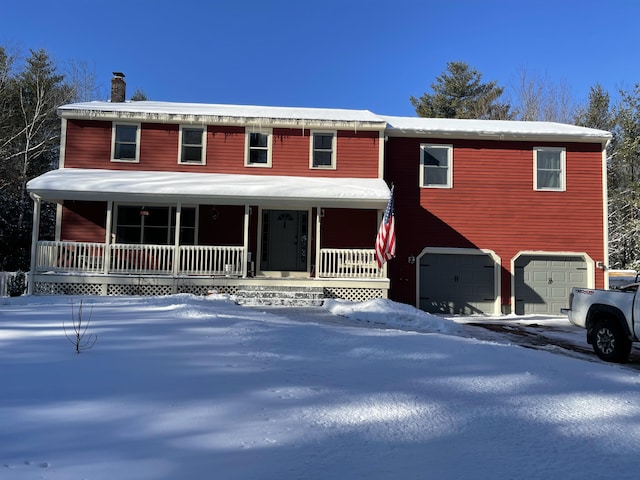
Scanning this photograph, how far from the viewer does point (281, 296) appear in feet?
40.1

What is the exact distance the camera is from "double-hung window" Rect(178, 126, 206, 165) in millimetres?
14445

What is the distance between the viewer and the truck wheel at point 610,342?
745cm

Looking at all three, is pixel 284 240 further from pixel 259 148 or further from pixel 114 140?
pixel 114 140

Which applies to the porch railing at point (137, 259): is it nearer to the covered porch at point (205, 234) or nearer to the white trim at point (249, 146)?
the covered porch at point (205, 234)

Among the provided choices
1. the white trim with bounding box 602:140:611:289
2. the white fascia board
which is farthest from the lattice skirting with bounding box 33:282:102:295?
the white trim with bounding box 602:140:611:289

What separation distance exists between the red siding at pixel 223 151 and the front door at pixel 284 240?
140 centimetres

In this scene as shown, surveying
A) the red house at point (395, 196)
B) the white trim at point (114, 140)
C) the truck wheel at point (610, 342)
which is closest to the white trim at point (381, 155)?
the red house at point (395, 196)

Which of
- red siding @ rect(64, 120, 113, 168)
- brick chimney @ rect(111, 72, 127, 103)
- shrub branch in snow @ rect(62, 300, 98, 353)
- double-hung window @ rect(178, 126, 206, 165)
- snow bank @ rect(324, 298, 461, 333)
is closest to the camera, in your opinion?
shrub branch in snow @ rect(62, 300, 98, 353)

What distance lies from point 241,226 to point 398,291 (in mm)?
Answer: 5476

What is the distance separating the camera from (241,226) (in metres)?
14.3

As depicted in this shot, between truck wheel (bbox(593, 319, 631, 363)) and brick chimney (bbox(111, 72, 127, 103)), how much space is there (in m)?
16.1

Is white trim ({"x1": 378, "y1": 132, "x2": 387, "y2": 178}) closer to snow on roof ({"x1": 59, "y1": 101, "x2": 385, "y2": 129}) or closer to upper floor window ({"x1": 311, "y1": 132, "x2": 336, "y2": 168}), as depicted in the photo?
snow on roof ({"x1": 59, "y1": 101, "x2": 385, "y2": 129})

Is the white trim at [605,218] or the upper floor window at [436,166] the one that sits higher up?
the upper floor window at [436,166]

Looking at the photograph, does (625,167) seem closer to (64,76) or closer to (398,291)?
(398,291)
